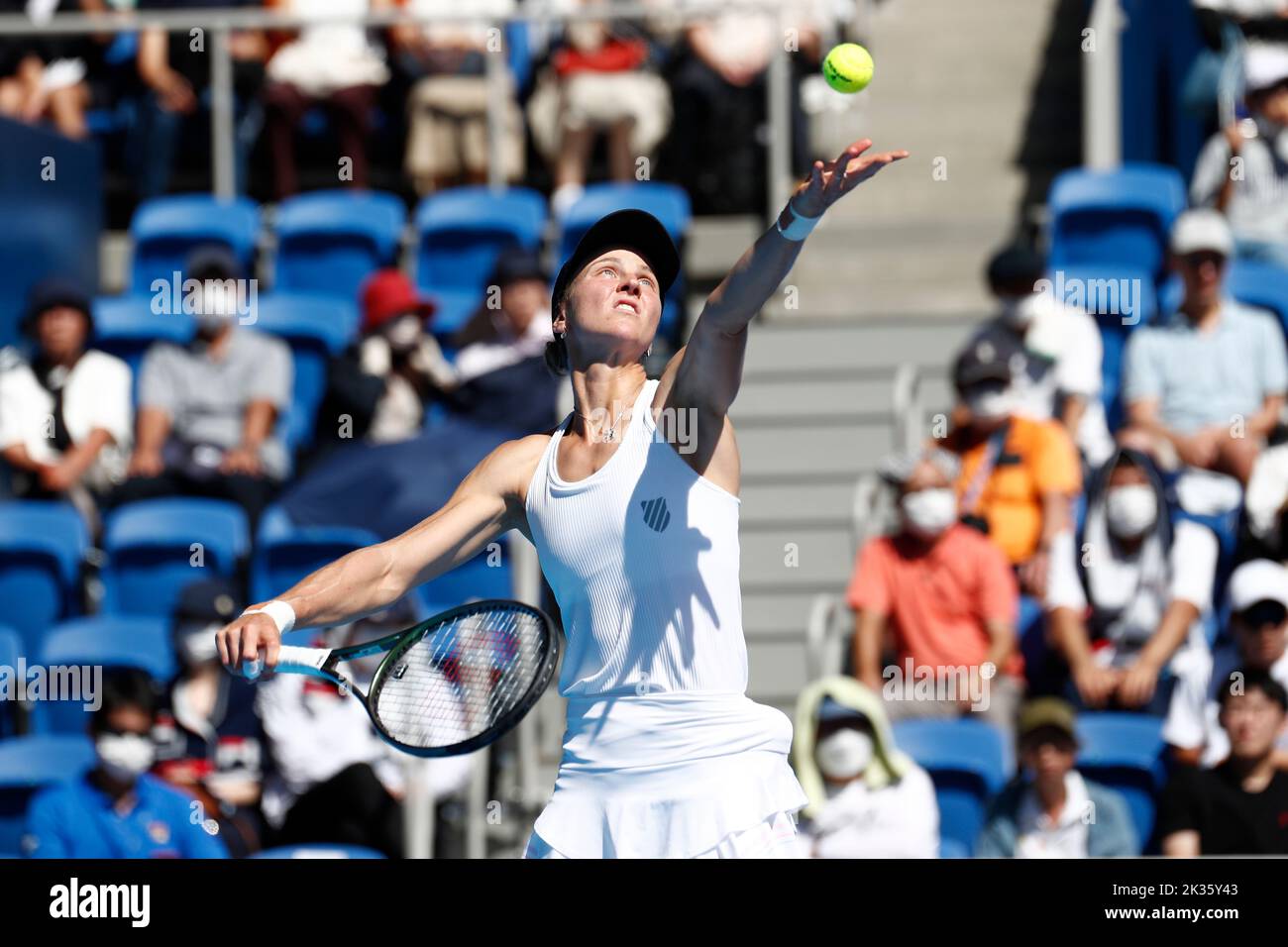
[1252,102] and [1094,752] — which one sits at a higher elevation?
[1252,102]

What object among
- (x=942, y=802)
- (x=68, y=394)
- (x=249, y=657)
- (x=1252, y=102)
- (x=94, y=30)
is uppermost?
(x=94, y=30)

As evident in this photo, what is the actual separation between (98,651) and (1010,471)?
3054 millimetres

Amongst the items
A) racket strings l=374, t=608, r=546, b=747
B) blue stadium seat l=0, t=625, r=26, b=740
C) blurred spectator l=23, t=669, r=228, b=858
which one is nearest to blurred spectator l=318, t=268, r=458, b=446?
blue stadium seat l=0, t=625, r=26, b=740

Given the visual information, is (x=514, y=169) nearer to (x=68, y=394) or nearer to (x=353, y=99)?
(x=353, y=99)

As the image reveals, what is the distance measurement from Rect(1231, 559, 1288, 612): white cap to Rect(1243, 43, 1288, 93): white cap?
2384 millimetres

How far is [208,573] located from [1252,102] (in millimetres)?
4202

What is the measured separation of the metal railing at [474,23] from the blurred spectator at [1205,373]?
179cm

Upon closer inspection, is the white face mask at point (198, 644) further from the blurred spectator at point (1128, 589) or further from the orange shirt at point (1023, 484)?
the blurred spectator at point (1128, 589)

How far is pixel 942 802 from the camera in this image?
Answer: 6.77 meters

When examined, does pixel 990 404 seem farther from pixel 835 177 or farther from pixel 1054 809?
pixel 835 177

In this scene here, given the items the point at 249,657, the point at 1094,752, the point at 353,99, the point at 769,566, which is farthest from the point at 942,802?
the point at 353,99

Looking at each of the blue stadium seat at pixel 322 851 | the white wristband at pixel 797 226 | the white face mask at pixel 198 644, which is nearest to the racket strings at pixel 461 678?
the white wristband at pixel 797 226

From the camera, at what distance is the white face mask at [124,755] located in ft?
22.2

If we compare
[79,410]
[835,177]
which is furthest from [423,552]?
[79,410]
